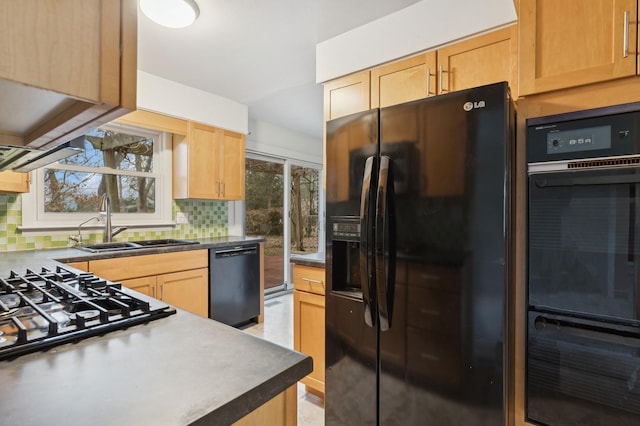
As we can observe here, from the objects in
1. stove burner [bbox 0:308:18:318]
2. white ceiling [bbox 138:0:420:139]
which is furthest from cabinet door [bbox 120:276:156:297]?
white ceiling [bbox 138:0:420:139]

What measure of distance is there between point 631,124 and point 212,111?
3192 mm

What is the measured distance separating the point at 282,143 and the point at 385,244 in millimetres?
3493

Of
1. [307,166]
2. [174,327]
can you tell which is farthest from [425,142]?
[307,166]

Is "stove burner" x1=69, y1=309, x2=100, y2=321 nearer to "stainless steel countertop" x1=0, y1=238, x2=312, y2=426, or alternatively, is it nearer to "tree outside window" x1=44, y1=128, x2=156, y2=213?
"stainless steel countertop" x1=0, y1=238, x2=312, y2=426

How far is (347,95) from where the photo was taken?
220 centimetres

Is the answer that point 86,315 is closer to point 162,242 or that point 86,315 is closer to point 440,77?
point 440,77

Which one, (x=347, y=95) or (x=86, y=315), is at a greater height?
(x=347, y=95)

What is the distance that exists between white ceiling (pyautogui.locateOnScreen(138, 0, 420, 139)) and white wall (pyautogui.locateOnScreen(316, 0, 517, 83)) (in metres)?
0.06

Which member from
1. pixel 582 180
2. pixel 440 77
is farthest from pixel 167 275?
pixel 582 180

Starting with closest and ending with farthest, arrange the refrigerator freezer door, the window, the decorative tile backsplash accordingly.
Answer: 1. the refrigerator freezer door
2. the decorative tile backsplash
3. the window

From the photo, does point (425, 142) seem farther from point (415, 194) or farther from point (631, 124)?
point (631, 124)

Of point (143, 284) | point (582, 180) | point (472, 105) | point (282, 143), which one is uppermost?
point (282, 143)

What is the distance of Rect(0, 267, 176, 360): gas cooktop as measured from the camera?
26.3 inches

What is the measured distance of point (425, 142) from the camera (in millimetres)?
1308
